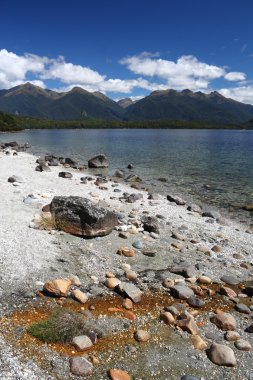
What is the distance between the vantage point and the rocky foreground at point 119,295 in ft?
25.3

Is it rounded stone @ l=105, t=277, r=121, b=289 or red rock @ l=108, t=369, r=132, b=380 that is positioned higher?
rounded stone @ l=105, t=277, r=121, b=289

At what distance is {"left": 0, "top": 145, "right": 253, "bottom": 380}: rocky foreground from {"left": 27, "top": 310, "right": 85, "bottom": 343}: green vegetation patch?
0.02 m

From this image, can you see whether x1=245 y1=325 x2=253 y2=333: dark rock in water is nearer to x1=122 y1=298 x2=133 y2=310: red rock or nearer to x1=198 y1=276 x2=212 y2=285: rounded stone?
x1=198 y1=276 x2=212 y2=285: rounded stone

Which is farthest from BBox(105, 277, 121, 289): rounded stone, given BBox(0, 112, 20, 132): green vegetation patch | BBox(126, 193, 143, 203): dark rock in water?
BBox(0, 112, 20, 132): green vegetation patch

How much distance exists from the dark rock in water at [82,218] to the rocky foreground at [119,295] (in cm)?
5

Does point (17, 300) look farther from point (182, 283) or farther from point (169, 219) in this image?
point (169, 219)

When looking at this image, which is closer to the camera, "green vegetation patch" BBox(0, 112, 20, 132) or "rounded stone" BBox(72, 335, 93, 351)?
"rounded stone" BBox(72, 335, 93, 351)

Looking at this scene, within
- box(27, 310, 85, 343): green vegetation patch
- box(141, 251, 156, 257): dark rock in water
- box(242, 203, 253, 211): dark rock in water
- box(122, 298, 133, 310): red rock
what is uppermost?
box(27, 310, 85, 343): green vegetation patch

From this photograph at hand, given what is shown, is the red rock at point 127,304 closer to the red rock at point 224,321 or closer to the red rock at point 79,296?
the red rock at point 79,296

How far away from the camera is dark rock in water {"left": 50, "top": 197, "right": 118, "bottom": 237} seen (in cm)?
1477

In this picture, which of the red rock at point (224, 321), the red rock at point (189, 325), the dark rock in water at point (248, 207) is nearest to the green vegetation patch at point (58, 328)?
the red rock at point (189, 325)

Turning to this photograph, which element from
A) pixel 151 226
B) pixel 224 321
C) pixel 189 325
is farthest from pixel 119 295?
pixel 151 226

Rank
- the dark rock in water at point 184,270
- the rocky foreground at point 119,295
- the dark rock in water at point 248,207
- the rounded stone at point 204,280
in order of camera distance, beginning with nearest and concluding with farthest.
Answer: the rocky foreground at point 119,295 → the rounded stone at point 204,280 → the dark rock in water at point 184,270 → the dark rock in water at point 248,207

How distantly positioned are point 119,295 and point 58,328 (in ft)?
9.01
